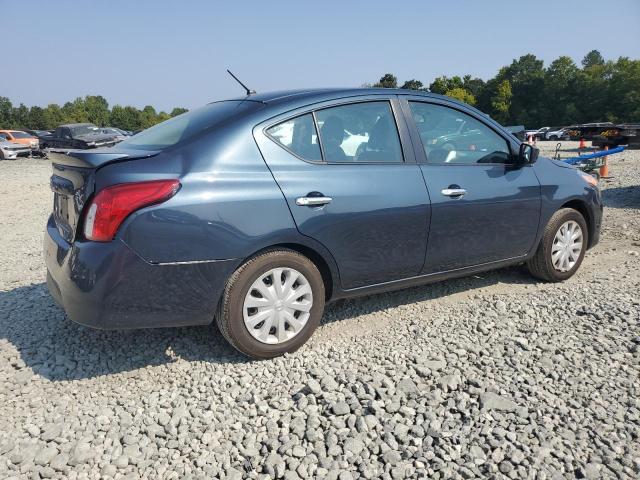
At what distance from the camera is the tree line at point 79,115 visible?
7406 centimetres

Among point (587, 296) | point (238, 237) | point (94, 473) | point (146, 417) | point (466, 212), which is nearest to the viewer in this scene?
point (94, 473)

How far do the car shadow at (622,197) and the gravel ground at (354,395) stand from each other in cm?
522

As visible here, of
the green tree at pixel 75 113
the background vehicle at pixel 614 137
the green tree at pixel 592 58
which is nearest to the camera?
the background vehicle at pixel 614 137

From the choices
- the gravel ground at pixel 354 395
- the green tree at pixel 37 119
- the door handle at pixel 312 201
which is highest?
the green tree at pixel 37 119

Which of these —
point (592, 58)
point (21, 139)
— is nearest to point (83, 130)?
point (21, 139)

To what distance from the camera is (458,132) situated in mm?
3865

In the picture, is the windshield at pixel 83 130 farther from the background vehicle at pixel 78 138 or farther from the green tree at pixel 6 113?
the green tree at pixel 6 113

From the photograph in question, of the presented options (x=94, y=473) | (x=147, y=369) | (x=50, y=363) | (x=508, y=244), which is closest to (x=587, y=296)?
(x=508, y=244)

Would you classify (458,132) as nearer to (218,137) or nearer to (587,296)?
(587,296)

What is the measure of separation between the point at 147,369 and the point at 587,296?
3.36 m

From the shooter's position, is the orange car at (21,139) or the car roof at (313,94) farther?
the orange car at (21,139)

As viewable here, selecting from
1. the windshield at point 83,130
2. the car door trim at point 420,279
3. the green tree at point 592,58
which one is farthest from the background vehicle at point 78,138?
the green tree at point 592,58

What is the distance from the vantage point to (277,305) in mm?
3037

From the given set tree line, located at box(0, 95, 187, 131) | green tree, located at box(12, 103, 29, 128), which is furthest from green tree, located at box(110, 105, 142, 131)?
green tree, located at box(12, 103, 29, 128)
